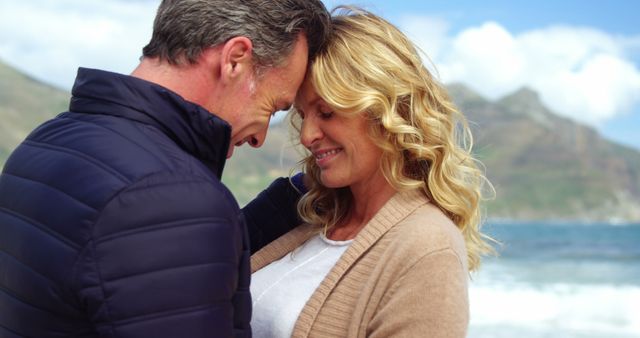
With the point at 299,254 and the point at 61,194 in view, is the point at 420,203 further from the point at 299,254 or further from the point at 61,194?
the point at 61,194

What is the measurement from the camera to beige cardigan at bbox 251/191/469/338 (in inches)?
77.9

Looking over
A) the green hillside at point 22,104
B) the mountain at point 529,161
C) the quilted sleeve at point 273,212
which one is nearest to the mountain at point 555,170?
the mountain at point 529,161

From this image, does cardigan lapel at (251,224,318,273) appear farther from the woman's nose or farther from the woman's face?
the woman's nose

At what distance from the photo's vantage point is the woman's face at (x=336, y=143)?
2.42 metres

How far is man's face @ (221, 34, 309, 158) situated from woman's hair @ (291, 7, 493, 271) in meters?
0.27

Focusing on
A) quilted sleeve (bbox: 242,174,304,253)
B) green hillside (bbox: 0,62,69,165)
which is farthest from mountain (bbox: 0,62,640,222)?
quilted sleeve (bbox: 242,174,304,253)

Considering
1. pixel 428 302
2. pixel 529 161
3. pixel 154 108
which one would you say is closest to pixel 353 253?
pixel 428 302

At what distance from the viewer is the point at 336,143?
2469mm

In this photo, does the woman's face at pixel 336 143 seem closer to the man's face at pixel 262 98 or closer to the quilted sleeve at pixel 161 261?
the man's face at pixel 262 98

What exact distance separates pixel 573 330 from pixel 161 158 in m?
11.6

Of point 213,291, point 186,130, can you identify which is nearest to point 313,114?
point 186,130

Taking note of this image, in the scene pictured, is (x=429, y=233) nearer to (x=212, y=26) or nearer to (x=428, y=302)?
(x=428, y=302)

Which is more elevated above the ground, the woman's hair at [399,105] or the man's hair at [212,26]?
the woman's hair at [399,105]

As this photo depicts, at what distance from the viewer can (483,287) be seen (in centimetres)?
1650
